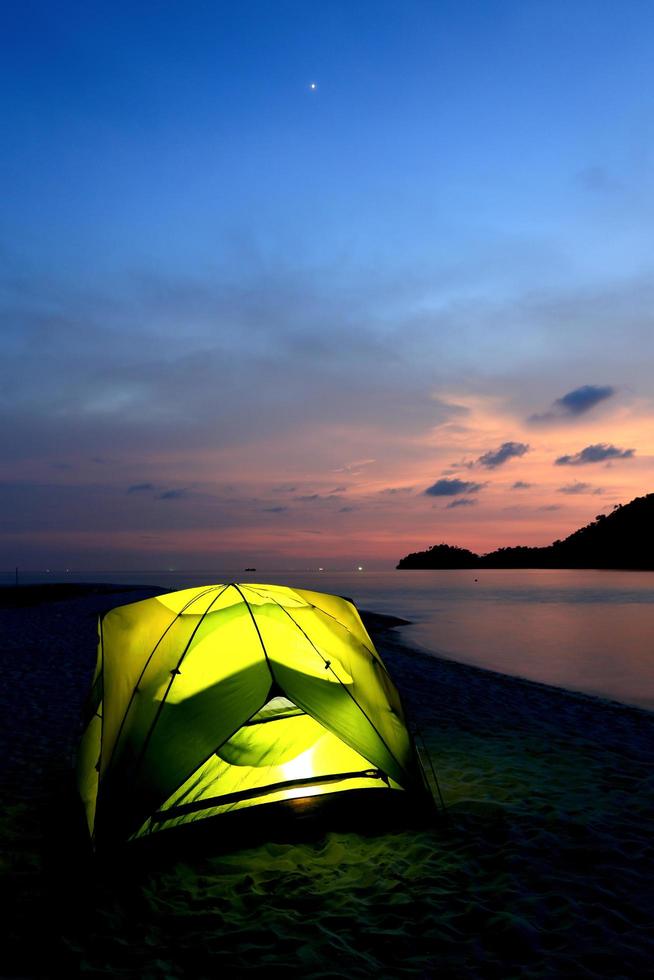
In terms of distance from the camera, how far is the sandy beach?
470 cm

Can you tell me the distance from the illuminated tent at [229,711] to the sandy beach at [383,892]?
24.4 inches

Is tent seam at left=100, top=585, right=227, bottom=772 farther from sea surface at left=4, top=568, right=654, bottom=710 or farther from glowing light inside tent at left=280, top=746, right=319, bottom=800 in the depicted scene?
sea surface at left=4, top=568, right=654, bottom=710

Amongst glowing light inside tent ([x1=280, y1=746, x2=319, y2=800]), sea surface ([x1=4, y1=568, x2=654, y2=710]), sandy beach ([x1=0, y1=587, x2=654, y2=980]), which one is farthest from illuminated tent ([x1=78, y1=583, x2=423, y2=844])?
sea surface ([x1=4, y1=568, x2=654, y2=710])

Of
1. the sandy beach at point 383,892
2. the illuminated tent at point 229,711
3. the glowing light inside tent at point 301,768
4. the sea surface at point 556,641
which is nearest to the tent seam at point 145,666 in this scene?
the illuminated tent at point 229,711

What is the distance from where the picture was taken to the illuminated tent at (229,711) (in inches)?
243

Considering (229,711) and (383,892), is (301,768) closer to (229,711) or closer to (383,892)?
(229,711)

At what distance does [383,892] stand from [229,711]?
2.15m

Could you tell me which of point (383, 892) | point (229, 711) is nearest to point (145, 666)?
point (229, 711)

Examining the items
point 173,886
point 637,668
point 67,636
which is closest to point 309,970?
point 173,886

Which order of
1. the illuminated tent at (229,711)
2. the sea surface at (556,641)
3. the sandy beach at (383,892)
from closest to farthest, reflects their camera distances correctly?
the sandy beach at (383,892) → the illuminated tent at (229,711) → the sea surface at (556,641)

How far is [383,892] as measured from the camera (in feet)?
18.5

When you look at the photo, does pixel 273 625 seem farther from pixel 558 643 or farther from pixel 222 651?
pixel 558 643

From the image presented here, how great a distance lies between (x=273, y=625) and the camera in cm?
713

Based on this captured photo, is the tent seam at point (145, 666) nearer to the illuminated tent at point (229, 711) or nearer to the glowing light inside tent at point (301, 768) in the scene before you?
the illuminated tent at point (229, 711)
